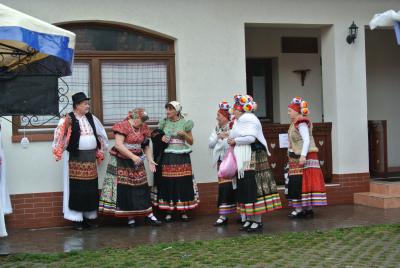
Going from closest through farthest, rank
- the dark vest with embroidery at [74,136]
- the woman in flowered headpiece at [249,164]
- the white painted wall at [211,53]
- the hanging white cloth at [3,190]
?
1. the woman in flowered headpiece at [249,164]
2. the hanging white cloth at [3,190]
3. the dark vest with embroidery at [74,136]
4. the white painted wall at [211,53]

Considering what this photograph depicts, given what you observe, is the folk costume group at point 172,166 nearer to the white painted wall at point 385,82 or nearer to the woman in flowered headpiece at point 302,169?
the woman in flowered headpiece at point 302,169

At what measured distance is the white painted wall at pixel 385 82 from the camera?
13.0 metres

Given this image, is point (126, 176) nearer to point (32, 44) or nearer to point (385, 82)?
point (32, 44)

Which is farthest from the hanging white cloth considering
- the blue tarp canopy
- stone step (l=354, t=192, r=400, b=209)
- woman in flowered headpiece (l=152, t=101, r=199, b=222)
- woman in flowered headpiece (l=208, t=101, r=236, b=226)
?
stone step (l=354, t=192, r=400, b=209)

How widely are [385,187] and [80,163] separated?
17.2ft

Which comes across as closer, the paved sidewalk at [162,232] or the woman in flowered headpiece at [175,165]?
the paved sidewalk at [162,232]

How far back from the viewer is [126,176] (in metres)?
8.98

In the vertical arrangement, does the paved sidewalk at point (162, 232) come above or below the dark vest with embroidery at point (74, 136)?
below

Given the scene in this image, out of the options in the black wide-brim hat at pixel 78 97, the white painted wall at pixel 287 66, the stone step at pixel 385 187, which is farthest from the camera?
the white painted wall at pixel 287 66

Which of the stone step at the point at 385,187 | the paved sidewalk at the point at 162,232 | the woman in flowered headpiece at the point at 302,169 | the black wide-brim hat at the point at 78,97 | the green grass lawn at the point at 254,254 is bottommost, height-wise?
the green grass lawn at the point at 254,254

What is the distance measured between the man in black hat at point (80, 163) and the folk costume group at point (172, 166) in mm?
14

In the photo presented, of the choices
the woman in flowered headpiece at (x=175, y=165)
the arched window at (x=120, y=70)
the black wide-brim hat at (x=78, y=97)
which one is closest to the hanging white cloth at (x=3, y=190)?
the arched window at (x=120, y=70)

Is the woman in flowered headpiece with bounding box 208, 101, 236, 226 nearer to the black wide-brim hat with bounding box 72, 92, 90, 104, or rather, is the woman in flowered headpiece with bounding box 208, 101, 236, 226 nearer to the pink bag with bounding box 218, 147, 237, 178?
the pink bag with bounding box 218, 147, 237, 178

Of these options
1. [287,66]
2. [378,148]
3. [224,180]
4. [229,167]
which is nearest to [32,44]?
[229,167]
